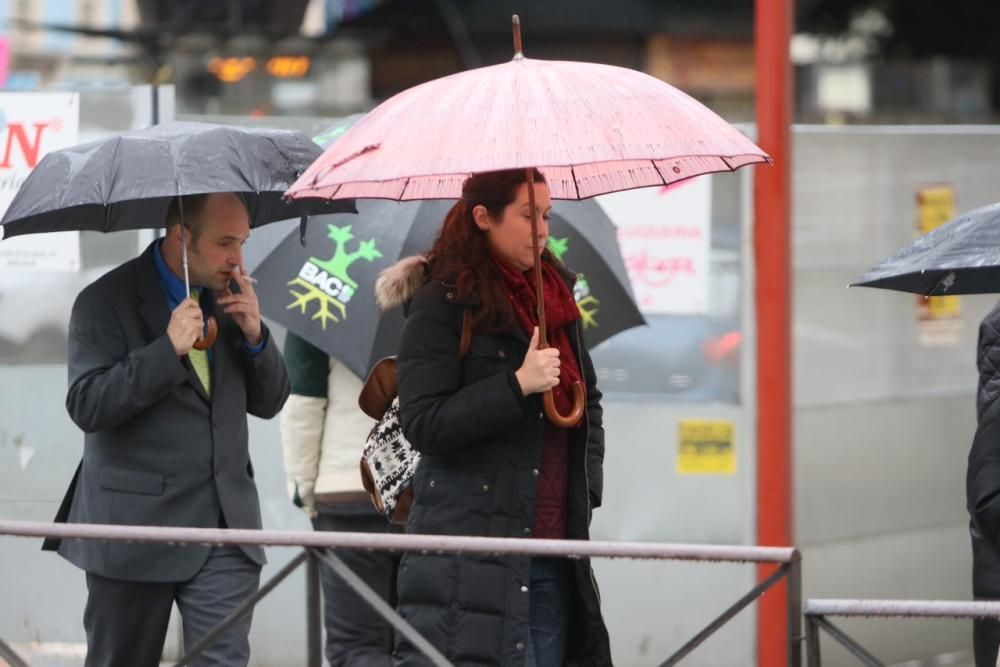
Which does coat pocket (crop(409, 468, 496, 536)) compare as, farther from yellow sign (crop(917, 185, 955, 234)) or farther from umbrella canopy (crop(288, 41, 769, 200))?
yellow sign (crop(917, 185, 955, 234))

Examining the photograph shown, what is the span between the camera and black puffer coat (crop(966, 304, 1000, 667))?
12.4 feet

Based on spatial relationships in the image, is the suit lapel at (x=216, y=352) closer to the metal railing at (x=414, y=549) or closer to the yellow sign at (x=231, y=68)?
the metal railing at (x=414, y=549)

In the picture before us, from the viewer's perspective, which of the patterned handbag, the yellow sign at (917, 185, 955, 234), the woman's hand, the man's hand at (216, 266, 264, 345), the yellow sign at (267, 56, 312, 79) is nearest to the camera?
the woman's hand

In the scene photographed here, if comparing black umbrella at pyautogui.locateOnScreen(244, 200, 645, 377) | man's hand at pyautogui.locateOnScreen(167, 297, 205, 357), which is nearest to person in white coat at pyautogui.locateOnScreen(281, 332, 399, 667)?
black umbrella at pyautogui.locateOnScreen(244, 200, 645, 377)

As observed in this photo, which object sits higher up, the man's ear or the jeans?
the man's ear

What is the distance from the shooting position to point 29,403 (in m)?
6.06

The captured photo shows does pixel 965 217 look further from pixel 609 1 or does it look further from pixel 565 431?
pixel 609 1

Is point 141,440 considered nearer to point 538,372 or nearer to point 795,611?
point 538,372

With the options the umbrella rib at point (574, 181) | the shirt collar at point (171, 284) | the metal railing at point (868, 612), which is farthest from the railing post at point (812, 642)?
the shirt collar at point (171, 284)

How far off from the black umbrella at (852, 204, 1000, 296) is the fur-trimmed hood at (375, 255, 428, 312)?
103 centimetres

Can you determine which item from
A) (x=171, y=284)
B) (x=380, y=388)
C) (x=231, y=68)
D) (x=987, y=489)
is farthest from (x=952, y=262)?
(x=231, y=68)

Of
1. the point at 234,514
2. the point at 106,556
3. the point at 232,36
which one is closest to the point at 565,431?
the point at 234,514

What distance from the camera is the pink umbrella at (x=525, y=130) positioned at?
316 centimetres

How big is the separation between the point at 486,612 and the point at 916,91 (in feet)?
31.3
